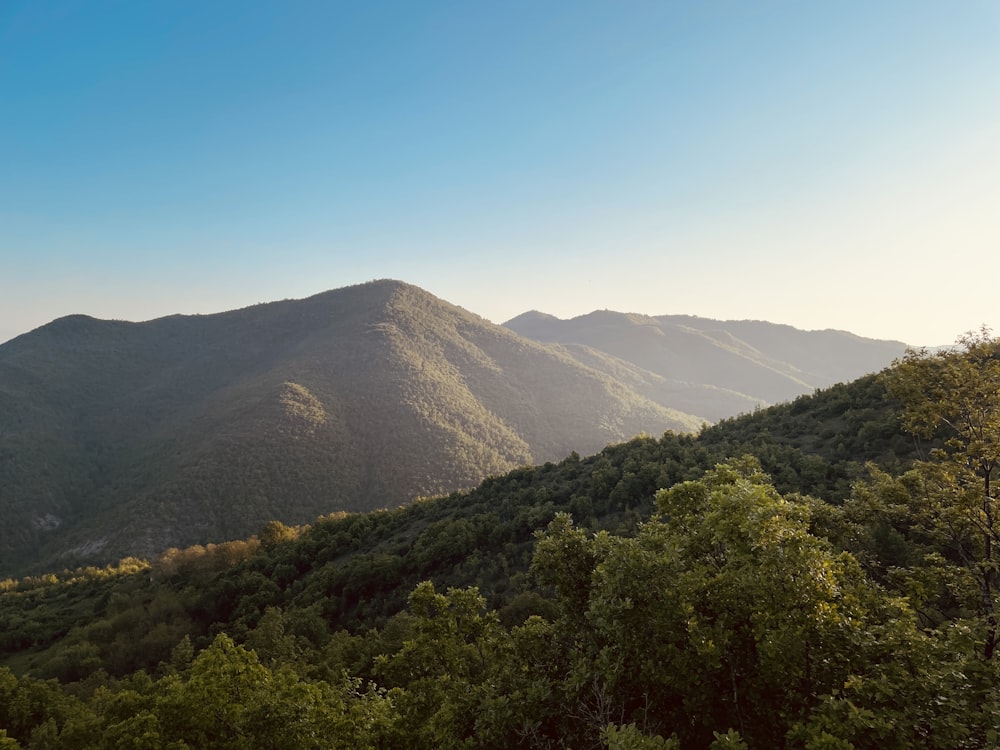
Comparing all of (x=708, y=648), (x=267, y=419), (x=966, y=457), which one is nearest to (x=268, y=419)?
(x=267, y=419)

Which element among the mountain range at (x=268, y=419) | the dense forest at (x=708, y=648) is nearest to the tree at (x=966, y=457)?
the dense forest at (x=708, y=648)

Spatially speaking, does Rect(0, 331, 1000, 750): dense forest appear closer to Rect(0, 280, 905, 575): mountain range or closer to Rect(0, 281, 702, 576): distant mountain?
Rect(0, 280, 905, 575): mountain range

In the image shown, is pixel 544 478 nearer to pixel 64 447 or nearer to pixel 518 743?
pixel 518 743

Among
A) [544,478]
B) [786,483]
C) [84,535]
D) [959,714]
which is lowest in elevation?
[84,535]

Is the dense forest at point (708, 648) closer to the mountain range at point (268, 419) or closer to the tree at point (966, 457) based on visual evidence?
the tree at point (966, 457)

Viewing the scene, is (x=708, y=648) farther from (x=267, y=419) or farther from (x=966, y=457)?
(x=267, y=419)

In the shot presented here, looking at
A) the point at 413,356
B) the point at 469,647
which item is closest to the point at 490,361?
the point at 413,356
